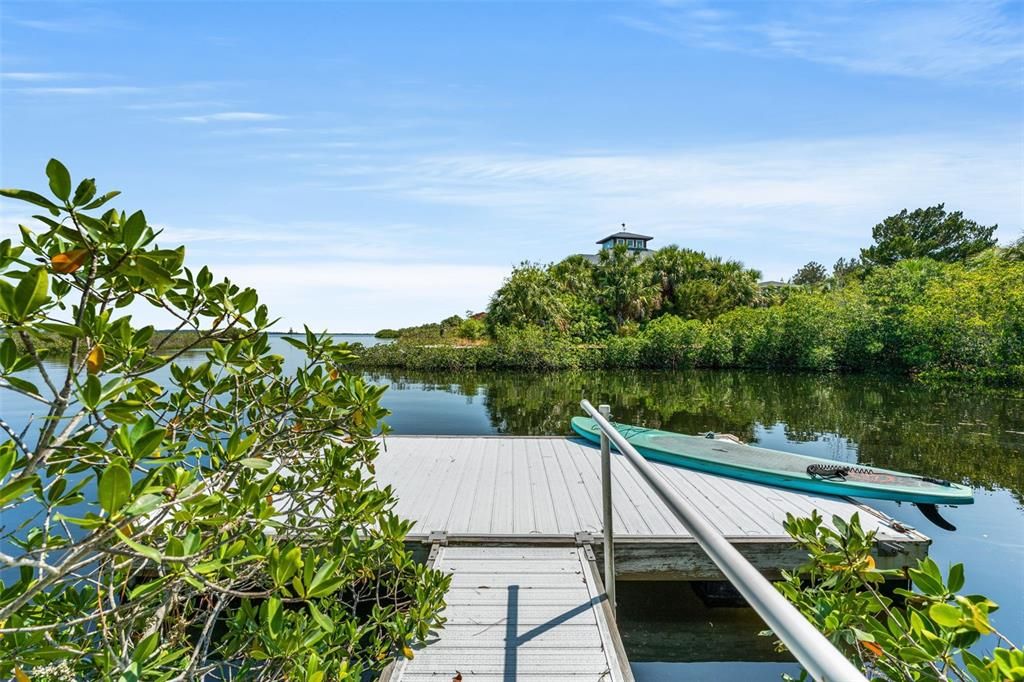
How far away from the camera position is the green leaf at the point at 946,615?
0.73 meters

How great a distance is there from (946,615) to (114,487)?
1.31 m

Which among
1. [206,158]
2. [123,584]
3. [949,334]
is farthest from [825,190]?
[123,584]

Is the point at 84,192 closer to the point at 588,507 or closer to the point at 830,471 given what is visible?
the point at 588,507

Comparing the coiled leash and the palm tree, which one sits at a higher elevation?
the palm tree

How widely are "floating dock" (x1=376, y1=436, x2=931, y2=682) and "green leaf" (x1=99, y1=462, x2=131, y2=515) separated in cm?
152

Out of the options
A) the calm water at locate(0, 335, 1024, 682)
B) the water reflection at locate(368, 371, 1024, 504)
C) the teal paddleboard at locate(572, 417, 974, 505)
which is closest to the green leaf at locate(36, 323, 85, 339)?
the calm water at locate(0, 335, 1024, 682)

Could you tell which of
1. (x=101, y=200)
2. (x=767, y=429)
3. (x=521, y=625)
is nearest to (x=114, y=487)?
(x=101, y=200)

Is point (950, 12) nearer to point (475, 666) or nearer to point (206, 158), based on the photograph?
point (475, 666)

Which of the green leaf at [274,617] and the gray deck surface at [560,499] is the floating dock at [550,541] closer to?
the gray deck surface at [560,499]

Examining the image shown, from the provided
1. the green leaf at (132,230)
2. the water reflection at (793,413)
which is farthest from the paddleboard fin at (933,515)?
the green leaf at (132,230)

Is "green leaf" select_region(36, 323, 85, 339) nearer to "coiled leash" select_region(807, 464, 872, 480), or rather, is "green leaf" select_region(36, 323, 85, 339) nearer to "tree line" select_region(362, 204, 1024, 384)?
"coiled leash" select_region(807, 464, 872, 480)

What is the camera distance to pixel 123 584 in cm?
118

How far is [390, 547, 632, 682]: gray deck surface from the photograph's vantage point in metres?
1.91

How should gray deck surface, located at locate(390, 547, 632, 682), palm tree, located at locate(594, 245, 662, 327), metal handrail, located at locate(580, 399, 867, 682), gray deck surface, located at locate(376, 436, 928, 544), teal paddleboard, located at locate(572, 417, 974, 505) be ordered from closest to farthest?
1. metal handrail, located at locate(580, 399, 867, 682)
2. gray deck surface, located at locate(390, 547, 632, 682)
3. gray deck surface, located at locate(376, 436, 928, 544)
4. teal paddleboard, located at locate(572, 417, 974, 505)
5. palm tree, located at locate(594, 245, 662, 327)
